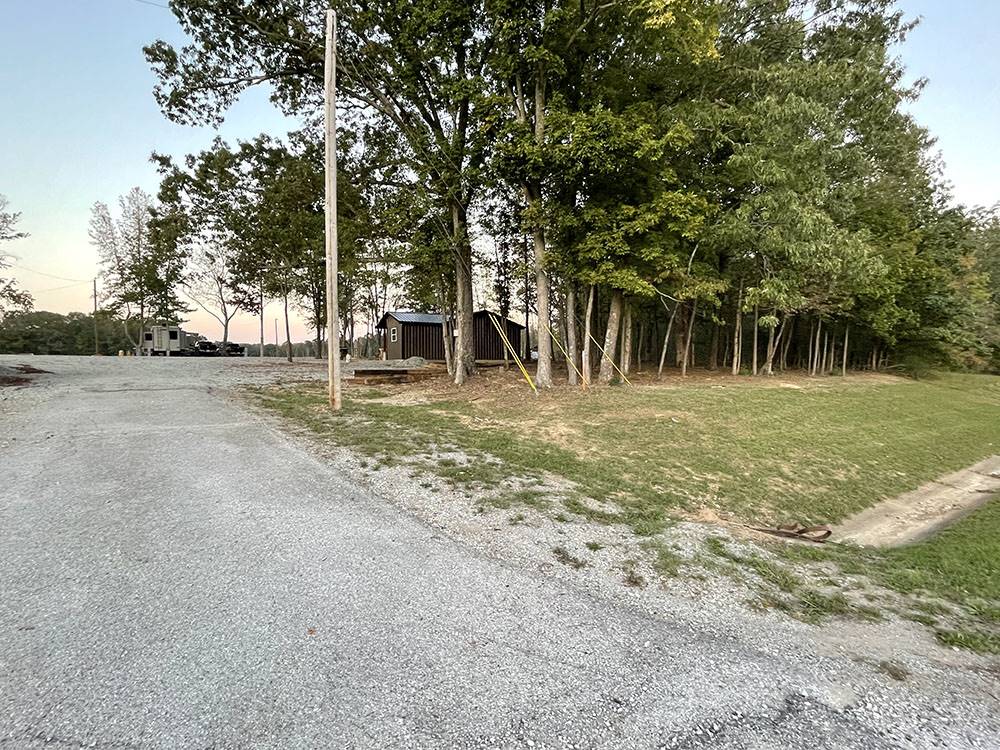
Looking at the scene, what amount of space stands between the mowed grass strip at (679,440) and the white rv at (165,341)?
83.1ft

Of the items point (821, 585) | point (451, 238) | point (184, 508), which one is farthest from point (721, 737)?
point (451, 238)

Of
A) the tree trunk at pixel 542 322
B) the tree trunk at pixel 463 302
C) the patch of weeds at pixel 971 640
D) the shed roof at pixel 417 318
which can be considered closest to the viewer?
the patch of weeds at pixel 971 640

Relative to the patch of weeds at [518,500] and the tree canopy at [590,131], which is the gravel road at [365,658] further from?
the tree canopy at [590,131]

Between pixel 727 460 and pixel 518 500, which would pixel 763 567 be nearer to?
pixel 518 500

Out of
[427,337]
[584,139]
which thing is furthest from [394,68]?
[427,337]

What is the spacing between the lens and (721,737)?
1.64 meters

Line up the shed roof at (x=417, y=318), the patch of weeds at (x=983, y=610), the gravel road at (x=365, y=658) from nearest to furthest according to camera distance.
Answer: the gravel road at (x=365, y=658), the patch of weeds at (x=983, y=610), the shed roof at (x=417, y=318)

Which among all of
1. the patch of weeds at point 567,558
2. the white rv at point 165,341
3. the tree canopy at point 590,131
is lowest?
the patch of weeds at point 567,558

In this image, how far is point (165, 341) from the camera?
30.4 meters

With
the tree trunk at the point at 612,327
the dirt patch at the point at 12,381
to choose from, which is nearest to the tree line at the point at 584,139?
the tree trunk at the point at 612,327

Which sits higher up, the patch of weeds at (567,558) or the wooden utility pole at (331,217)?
the wooden utility pole at (331,217)

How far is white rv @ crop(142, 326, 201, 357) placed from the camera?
30297 mm

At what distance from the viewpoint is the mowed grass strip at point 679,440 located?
5.07 metres

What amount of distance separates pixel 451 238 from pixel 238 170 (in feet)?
36.4
